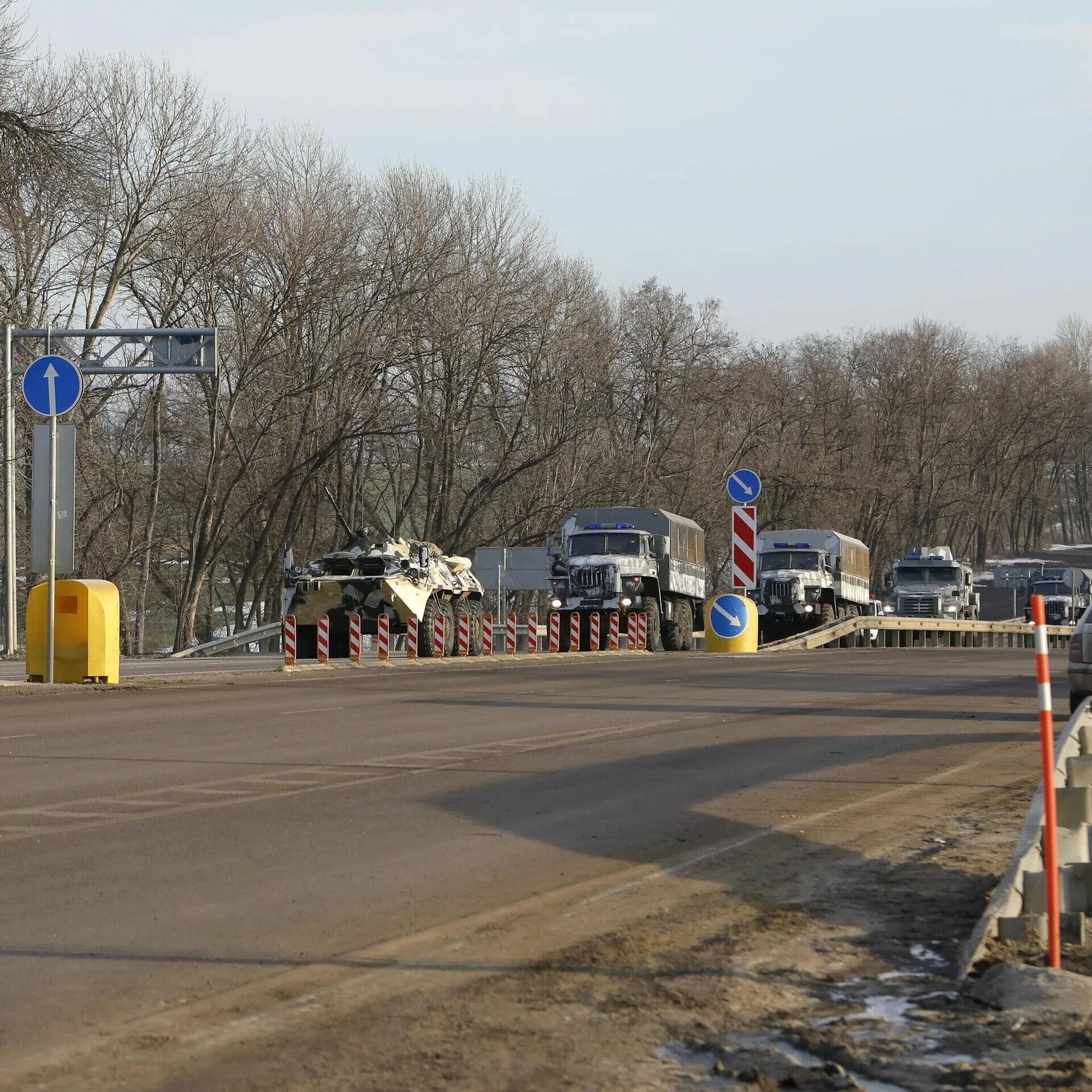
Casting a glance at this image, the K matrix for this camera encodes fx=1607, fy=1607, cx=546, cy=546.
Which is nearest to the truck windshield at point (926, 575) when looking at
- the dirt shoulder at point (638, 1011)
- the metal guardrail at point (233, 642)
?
the metal guardrail at point (233, 642)

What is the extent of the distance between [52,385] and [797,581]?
30.7 m

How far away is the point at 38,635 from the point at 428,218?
3797 centimetres

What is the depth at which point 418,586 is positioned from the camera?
30.2 m

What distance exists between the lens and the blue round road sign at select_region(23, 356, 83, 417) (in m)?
20.8

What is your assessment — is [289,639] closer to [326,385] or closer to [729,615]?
[729,615]

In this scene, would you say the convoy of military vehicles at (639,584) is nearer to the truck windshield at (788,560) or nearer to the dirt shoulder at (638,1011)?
the truck windshield at (788,560)

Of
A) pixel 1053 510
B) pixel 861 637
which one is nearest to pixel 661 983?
pixel 861 637

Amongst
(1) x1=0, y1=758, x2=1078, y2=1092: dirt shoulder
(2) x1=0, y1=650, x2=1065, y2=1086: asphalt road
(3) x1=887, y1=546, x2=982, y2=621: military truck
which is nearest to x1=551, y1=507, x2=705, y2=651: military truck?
(2) x1=0, y1=650, x2=1065, y2=1086: asphalt road

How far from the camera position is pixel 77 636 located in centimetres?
2103

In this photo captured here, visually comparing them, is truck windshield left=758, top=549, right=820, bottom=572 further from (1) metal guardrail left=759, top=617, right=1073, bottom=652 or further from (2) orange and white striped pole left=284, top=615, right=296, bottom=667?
(2) orange and white striped pole left=284, top=615, right=296, bottom=667

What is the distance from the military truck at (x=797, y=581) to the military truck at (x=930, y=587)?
795cm

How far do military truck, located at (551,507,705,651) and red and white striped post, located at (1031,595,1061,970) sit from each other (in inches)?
1238

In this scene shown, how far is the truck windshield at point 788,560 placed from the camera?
48500 mm

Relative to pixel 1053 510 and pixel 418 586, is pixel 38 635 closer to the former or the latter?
pixel 418 586
